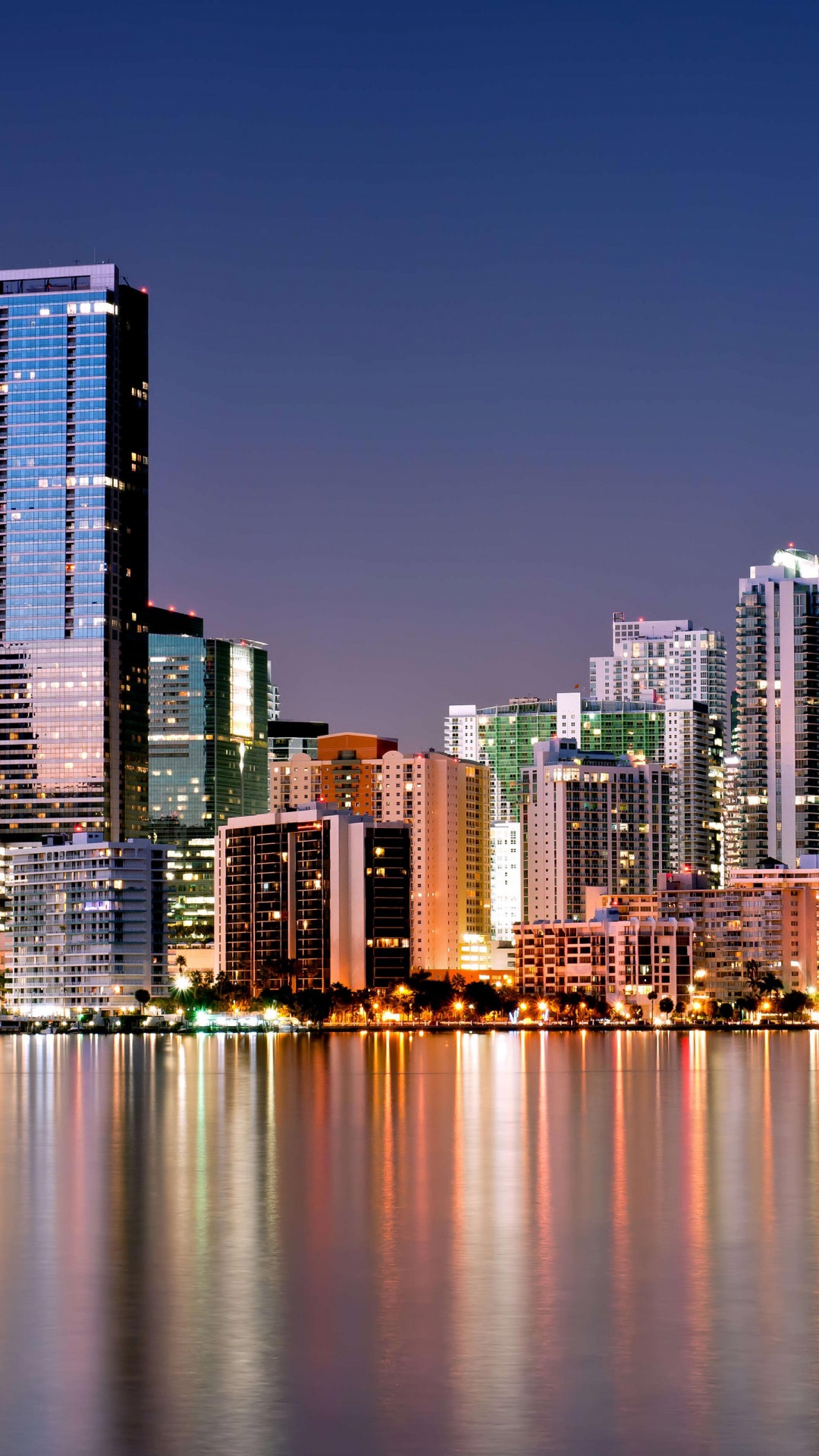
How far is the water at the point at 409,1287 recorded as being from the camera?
104 ft

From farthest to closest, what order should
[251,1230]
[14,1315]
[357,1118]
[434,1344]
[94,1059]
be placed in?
[94,1059] < [357,1118] < [251,1230] < [14,1315] < [434,1344]

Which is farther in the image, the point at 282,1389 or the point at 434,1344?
the point at 434,1344

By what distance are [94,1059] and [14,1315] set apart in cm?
14088

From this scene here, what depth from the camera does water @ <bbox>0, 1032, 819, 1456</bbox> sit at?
104 feet

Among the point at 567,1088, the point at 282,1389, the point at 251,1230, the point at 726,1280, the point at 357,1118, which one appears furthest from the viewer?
the point at 567,1088

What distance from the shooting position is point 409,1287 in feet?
144

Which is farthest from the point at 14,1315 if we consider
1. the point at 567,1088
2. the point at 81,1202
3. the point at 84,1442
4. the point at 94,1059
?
the point at 94,1059

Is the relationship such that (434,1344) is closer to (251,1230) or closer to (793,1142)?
(251,1230)

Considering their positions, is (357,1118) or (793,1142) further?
(357,1118)

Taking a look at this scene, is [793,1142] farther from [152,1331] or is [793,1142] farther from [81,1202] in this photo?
[152,1331]

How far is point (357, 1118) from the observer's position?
97.8m

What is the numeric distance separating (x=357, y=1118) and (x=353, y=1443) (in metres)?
68.2

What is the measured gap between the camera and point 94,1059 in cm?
17975

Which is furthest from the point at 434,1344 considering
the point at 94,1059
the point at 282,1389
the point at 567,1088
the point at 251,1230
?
the point at 94,1059
